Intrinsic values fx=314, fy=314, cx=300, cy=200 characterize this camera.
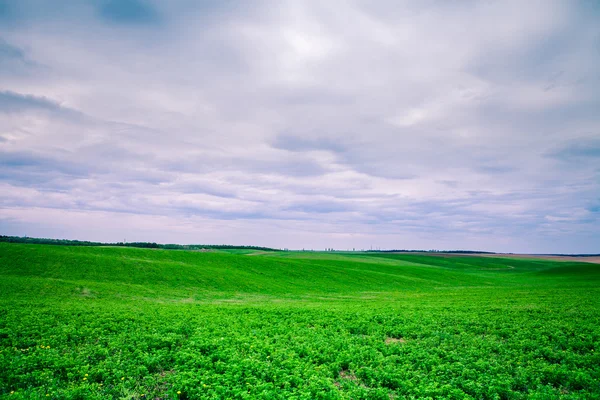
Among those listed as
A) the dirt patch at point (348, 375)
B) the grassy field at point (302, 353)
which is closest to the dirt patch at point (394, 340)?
the grassy field at point (302, 353)

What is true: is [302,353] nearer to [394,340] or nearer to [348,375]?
[348,375]

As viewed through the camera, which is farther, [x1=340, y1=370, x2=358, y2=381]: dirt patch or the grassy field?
[x1=340, y1=370, x2=358, y2=381]: dirt patch

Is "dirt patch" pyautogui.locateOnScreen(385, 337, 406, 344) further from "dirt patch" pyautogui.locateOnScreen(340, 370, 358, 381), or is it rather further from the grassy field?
"dirt patch" pyautogui.locateOnScreen(340, 370, 358, 381)

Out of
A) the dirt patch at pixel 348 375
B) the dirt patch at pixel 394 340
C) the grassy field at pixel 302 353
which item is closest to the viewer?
the grassy field at pixel 302 353

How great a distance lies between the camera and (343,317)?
834 inches

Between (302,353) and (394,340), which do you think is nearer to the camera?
(302,353)

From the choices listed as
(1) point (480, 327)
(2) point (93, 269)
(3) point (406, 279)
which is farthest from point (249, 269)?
(1) point (480, 327)

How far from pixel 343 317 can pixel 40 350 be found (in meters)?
16.0

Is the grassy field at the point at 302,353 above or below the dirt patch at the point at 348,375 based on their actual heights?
above

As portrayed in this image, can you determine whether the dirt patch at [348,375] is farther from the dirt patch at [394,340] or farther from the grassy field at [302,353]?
the dirt patch at [394,340]

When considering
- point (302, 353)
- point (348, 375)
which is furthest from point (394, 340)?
point (302, 353)

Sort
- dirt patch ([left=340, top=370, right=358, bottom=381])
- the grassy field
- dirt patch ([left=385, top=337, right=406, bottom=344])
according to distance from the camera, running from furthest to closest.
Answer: dirt patch ([left=385, top=337, right=406, bottom=344]) < dirt patch ([left=340, top=370, right=358, bottom=381]) < the grassy field

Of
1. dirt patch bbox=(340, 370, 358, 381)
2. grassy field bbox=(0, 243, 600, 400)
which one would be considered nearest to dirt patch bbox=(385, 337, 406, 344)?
grassy field bbox=(0, 243, 600, 400)

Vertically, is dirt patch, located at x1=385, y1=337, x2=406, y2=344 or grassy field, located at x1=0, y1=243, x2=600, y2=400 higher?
grassy field, located at x1=0, y1=243, x2=600, y2=400
